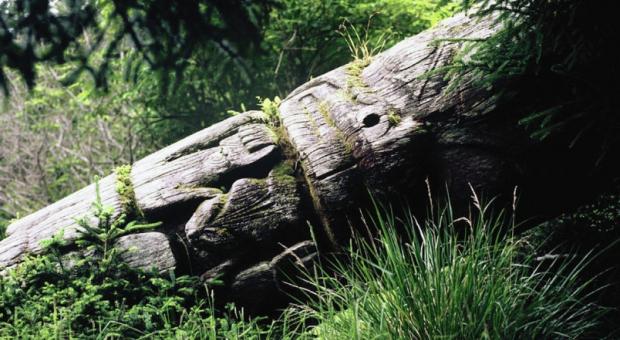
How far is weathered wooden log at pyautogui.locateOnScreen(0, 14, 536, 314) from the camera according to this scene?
437cm

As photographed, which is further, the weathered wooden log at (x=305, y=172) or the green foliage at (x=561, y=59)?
the weathered wooden log at (x=305, y=172)

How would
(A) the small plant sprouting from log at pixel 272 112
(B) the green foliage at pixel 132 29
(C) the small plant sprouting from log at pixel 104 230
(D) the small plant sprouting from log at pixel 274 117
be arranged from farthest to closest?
(A) the small plant sprouting from log at pixel 272 112 < (D) the small plant sprouting from log at pixel 274 117 < (C) the small plant sprouting from log at pixel 104 230 < (B) the green foliage at pixel 132 29

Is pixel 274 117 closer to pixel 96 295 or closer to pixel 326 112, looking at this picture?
pixel 326 112

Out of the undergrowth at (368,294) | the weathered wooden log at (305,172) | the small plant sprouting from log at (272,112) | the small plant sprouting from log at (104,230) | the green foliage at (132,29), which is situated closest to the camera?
the green foliage at (132,29)

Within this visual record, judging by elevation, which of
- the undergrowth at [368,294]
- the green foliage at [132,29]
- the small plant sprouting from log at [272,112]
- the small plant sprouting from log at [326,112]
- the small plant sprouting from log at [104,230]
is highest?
the green foliage at [132,29]

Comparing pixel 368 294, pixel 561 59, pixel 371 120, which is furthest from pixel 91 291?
pixel 561 59

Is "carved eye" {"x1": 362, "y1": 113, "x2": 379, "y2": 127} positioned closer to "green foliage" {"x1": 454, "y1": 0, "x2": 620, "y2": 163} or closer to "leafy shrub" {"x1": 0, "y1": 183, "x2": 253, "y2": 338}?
"green foliage" {"x1": 454, "y1": 0, "x2": 620, "y2": 163}

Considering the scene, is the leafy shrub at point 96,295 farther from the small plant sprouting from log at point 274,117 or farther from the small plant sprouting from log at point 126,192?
the small plant sprouting from log at point 274,117

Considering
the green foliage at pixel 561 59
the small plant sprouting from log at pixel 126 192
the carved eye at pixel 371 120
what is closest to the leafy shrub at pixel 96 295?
the small plant sprouting from log at pixel 126 192

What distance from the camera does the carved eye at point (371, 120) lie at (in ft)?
15.0

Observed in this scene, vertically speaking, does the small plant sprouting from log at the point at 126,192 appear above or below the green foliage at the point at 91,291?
above

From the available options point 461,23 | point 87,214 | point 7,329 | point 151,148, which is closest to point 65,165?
point 151,148

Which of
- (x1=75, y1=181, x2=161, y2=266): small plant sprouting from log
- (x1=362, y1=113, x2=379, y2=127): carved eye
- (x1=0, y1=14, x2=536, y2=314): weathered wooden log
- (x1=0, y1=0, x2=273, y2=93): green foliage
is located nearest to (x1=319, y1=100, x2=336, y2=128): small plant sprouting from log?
(x1=0, y1=14, x2=536, y2=314): weathered wooden log

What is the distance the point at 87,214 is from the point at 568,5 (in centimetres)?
387
